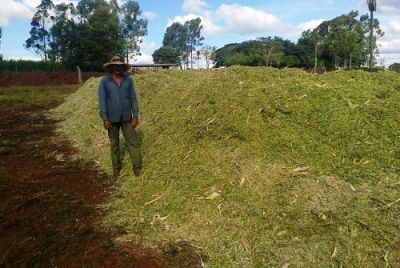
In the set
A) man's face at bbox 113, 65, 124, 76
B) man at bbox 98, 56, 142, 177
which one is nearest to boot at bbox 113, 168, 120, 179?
man at bbox 98, 56, 142, 177

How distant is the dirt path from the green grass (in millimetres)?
266

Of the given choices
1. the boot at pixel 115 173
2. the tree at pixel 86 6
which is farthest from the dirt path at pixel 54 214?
the tree at pixel 86 6

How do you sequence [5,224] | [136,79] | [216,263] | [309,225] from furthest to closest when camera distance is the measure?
[136,79]
[5,224]
[309,225]
[216,263]

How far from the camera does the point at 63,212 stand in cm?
431

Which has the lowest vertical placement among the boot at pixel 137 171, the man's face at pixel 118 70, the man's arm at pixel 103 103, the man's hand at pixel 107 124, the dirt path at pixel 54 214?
the dirt path at pixel 54 214

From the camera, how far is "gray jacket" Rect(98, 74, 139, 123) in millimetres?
5164

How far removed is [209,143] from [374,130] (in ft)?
6.50

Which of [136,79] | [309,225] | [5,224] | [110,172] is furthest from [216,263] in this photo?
[136,79]

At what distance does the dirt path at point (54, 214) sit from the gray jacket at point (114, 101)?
3.03 ft

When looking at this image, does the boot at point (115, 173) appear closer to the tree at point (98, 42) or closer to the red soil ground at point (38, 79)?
the red soil ground at point (38, 79)

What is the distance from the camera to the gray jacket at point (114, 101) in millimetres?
5164

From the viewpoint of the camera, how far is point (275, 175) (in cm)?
417

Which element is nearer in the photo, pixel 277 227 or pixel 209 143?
pixel 277 227

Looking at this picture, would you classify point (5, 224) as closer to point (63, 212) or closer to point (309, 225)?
point (63, 212)
